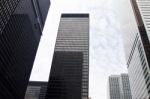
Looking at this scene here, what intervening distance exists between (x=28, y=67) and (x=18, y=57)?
68.1 feet

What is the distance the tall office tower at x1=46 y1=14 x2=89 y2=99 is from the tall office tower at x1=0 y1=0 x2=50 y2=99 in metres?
19.3

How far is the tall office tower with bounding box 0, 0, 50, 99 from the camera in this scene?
102 m

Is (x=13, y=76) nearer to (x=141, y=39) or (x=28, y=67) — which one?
(x=28, y=67)

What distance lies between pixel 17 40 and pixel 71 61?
5018cm

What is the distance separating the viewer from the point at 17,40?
4734 inches

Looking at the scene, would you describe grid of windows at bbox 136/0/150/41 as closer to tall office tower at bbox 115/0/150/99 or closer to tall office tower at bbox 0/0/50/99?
tall office tower at bbox 115/0/150/99

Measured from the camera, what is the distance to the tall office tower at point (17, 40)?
335 feet

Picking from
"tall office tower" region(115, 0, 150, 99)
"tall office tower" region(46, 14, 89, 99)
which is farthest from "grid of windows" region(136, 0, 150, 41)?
"tall office tower" region(46, 14, 89, 99)

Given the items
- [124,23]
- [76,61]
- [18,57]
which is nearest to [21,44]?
[18,57]

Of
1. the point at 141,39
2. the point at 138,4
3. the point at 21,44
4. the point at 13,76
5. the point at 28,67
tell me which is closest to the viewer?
the point at 141,39

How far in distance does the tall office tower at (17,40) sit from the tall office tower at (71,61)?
1926 centimetres

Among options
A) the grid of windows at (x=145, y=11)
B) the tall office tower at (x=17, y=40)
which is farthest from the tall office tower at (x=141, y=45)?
the tall office tower at (x=17, y=40)

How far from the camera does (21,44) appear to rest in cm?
12756

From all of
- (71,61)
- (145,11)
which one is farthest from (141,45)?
(71,61)
